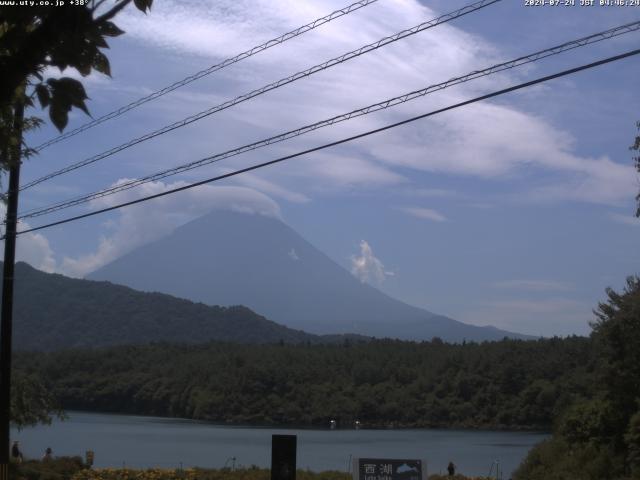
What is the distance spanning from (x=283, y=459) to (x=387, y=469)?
1.26m

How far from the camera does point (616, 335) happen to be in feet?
57.2

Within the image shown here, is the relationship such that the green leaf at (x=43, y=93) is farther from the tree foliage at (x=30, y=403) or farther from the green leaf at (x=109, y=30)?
the tree foliage at (x=30, y=403)

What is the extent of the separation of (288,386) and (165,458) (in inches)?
1651

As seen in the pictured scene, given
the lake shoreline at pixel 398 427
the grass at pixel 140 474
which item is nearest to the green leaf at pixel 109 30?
the grass at pixel 140 474

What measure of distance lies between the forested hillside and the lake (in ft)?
13.8

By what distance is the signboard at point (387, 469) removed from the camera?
10.3m

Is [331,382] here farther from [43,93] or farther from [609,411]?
[43,93]

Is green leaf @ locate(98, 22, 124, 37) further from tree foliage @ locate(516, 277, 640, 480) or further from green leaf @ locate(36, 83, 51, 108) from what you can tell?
tree foliage @ locate(516, 277, 640, 480)

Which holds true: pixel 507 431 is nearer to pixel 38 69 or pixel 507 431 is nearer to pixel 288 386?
pixel 288 386

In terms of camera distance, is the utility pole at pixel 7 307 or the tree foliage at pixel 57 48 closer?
the tree foliage at pixel 57 48

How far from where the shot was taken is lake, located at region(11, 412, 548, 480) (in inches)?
1781

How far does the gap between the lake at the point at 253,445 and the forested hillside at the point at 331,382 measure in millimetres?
4214

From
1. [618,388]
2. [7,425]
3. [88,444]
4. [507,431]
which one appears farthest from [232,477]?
[507,431]

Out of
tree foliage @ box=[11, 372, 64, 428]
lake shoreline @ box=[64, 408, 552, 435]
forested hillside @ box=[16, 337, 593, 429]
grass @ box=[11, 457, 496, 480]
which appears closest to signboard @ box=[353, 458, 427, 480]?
grass @ box=[11, 457, 496, 480]
